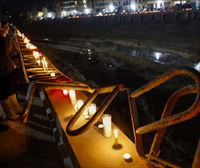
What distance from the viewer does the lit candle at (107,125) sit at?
402cm

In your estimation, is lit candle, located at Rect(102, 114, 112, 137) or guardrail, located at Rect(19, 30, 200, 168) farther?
lit candle, located at Rect(102, 114, 112, 137)

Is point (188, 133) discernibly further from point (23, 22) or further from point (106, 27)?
point (23, 22)

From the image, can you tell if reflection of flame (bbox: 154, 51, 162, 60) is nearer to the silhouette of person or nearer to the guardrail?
the silhouette of person

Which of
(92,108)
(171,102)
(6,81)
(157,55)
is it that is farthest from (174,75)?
(157,55)

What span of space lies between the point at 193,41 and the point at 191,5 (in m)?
16.4

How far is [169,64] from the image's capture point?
2100 cm

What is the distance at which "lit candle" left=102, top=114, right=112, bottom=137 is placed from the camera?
4016 mm

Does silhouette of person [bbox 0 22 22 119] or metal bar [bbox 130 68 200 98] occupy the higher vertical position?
metal bar [bbox 130 68 200 98]

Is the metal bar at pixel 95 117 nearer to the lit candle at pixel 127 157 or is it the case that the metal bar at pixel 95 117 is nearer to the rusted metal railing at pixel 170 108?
the rusted metal railing at pixel 170 108

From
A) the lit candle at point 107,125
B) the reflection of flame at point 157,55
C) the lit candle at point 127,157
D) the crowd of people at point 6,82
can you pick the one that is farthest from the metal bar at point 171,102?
the reflection of flame at point 157,55

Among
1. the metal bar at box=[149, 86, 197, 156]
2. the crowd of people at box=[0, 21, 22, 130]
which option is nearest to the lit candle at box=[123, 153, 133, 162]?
the metal bar at box=[149, 86, 197, 156]

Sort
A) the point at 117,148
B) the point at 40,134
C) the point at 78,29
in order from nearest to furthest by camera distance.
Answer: the point at 117,148 < the point at 40,134 < the point at 78,29

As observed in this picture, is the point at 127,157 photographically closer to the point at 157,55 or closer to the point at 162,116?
the point at 162,116

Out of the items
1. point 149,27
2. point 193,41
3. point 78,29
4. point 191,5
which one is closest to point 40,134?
point 193,41
